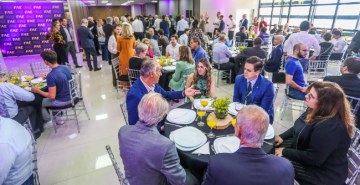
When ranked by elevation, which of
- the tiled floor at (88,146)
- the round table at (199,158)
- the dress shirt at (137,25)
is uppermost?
the dress shirt at (137,25)

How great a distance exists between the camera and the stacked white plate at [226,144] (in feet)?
5.45

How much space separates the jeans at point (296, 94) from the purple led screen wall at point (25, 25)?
10.3m

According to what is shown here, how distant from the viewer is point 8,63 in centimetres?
820

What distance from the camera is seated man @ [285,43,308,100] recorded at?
323 cm

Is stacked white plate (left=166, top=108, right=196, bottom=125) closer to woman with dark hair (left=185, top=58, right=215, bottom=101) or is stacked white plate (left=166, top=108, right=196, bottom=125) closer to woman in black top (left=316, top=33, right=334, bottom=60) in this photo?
woman with dark hair (left=185, top=58, right=215, bottom=101)

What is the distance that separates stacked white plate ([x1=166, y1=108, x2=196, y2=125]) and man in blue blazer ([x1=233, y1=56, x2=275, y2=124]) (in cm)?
83

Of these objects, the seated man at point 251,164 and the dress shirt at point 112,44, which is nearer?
the seated man at point 251,164

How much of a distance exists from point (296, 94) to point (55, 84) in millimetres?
3881

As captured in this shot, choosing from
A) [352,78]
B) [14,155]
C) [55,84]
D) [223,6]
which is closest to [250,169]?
[14,155]

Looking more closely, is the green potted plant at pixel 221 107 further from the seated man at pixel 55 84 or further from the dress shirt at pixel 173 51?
the dress shirt at pixel 173 51

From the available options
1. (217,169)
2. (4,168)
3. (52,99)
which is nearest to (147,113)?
(217,169)

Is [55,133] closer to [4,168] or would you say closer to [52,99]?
[52,99]

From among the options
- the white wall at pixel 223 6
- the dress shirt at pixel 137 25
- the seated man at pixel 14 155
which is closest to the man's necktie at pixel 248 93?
the seated man at pixel 14 155

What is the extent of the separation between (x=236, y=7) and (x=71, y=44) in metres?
10.7
